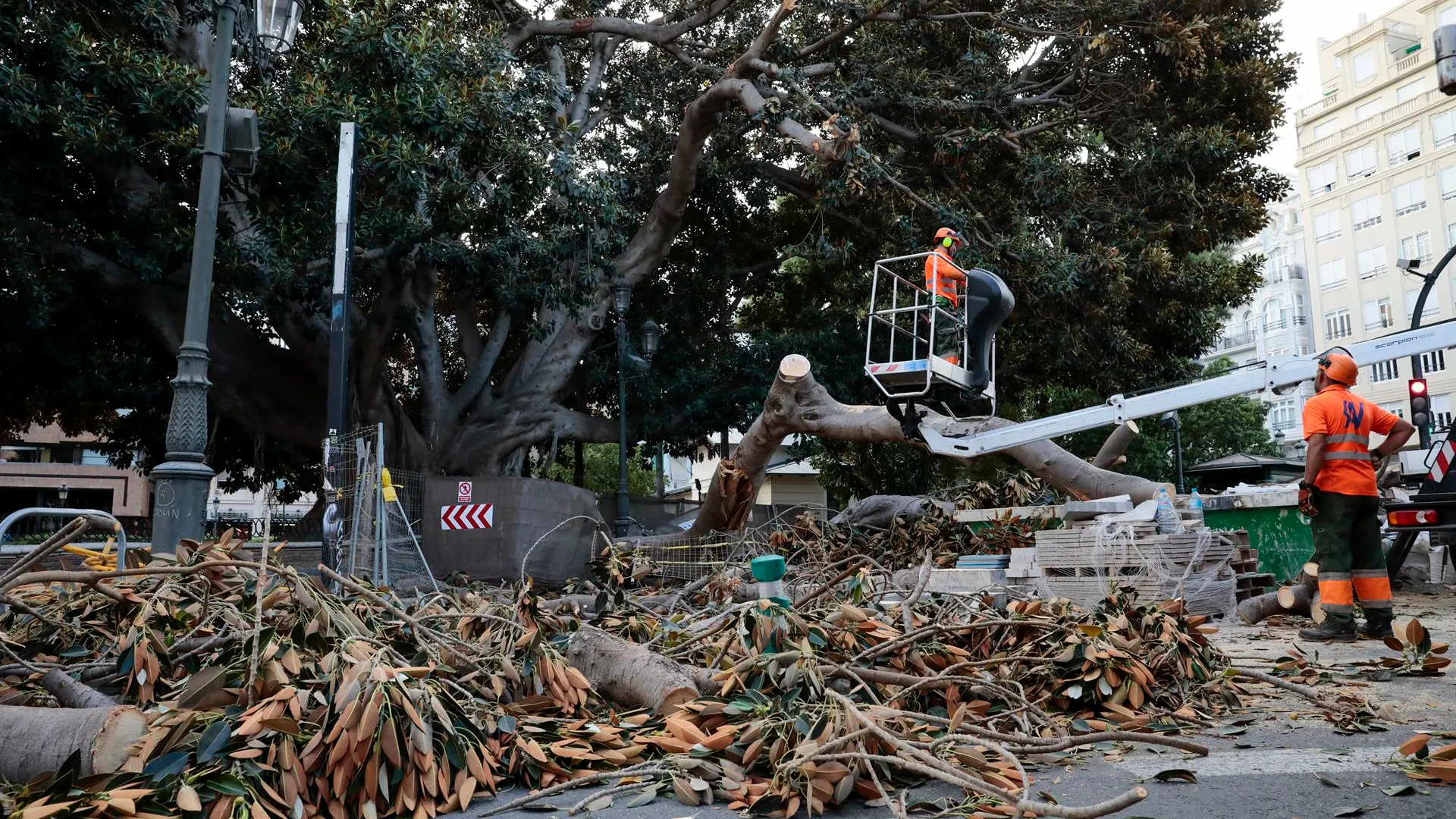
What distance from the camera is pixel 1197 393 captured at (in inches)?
353

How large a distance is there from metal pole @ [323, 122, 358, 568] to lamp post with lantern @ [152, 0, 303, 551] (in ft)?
5.83

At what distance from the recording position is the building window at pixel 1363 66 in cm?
5262

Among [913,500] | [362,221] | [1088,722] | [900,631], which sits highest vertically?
[362,221]

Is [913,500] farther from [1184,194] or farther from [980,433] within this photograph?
[1184,194]

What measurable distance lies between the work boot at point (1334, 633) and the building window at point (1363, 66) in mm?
57217

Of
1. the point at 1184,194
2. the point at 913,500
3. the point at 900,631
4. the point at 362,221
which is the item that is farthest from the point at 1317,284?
the point at 900,631

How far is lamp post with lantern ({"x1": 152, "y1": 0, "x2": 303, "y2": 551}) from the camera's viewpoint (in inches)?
296

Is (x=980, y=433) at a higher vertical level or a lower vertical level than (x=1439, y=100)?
lower

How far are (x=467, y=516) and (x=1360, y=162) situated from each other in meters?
52.8

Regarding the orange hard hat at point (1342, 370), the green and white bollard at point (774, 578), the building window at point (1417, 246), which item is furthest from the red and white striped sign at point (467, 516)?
the building window at point (1417, 246)

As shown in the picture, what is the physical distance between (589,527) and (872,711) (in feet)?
36.5

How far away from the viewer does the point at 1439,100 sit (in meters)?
45.3

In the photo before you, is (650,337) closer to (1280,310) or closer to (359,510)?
(359,510)

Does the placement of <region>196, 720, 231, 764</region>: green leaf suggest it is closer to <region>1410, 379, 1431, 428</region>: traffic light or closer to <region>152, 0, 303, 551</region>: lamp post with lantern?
<region>152, 0, 303, 551</region>: lamp post with lantern
